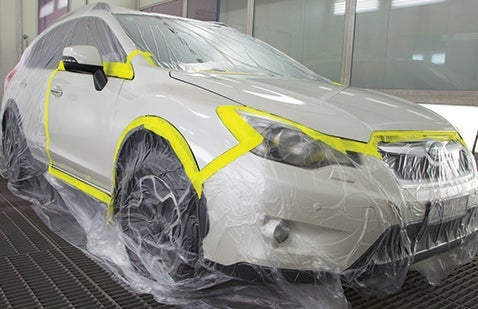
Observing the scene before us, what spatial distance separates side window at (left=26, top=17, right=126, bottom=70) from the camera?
2320mm

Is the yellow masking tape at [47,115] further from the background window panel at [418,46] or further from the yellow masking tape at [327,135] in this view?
the background window panel at [418,46]

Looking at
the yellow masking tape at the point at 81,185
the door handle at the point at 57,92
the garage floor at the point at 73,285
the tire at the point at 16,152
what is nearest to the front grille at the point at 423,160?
the garage floor at the point at 73,285

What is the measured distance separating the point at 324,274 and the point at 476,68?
11.2 ft

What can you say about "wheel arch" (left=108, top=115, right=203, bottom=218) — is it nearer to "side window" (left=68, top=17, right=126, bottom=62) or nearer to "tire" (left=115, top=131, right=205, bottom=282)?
"tire" (left=115, top=131, right=205, bottom=282)

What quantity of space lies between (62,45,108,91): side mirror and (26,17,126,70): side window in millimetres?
105

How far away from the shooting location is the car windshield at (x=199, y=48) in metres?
2.20

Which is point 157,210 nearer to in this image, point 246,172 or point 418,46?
point 246,172

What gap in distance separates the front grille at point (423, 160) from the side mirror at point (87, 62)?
1.45 meters

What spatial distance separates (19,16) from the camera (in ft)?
28.5

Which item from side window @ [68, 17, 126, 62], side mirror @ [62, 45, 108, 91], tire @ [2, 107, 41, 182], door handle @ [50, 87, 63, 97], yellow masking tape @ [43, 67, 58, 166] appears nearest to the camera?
side mirror @ [62, 45, 108, 91]

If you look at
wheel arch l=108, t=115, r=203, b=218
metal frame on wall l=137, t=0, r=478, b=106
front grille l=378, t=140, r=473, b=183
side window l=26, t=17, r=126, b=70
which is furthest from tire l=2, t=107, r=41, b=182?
metal frame on wall l=137, t=0, r=478, b=106

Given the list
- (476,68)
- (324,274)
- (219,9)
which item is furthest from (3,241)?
(219,9)

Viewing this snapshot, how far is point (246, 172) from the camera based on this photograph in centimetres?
142

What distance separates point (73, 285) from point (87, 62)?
109 cm
